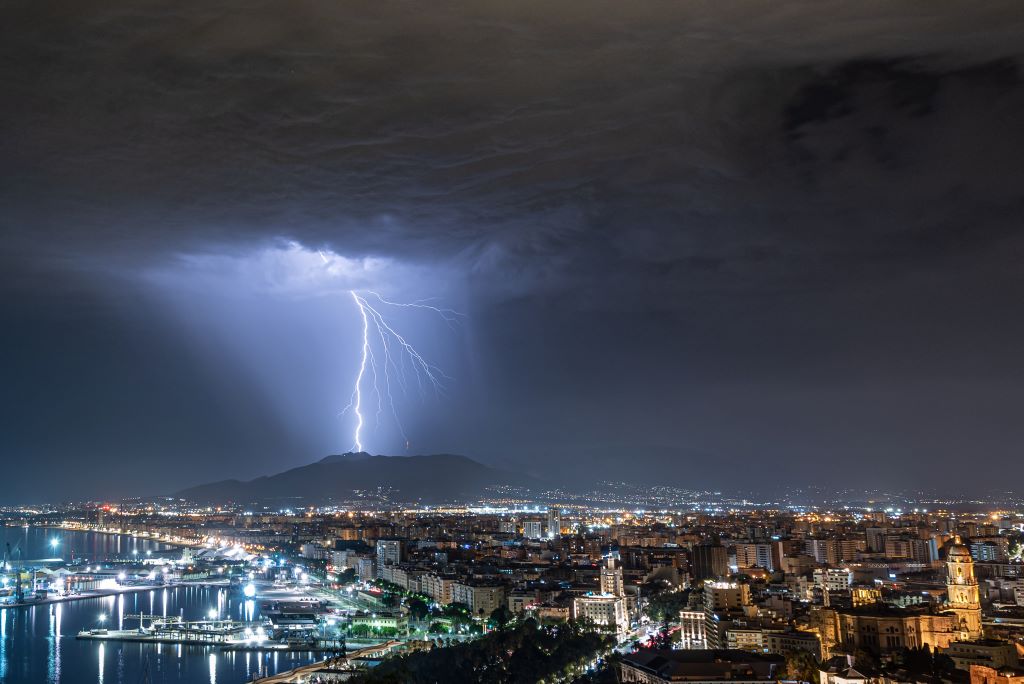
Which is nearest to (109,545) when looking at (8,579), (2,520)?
(8,579)

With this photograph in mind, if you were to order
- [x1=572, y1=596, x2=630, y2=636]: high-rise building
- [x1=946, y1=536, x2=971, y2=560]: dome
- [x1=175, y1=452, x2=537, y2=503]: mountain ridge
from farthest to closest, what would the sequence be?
[x1=175, y1=452, x2=537, y2=503]: mountain ridge
[x1=572, y1=596, x2=630, y2=636]: high-rise building
[x1=946, y1=536, x2=971, y2=560]: dome

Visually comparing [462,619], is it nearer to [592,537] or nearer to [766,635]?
[766,635]

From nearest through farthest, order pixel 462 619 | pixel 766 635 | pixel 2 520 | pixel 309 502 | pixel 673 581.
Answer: pixel 766 635
pixel 462 619
pixel 673 581
pixel 2 520
pixel 309 502

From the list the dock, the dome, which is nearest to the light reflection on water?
the dock

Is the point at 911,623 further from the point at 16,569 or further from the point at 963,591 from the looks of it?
the point at 16,569

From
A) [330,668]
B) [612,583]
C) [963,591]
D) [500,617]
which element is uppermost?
[963,591]

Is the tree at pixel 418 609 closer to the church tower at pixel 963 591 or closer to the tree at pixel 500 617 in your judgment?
the tree at pixel 500 617

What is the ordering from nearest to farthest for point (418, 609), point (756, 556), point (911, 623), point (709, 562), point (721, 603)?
point (911, 623)
point (721, 603)
point (418, 609)
point (709, 562)
point (756, 556)

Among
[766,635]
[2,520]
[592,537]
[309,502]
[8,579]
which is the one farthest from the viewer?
[309,502]

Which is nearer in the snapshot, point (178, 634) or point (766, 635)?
point (766, 635)

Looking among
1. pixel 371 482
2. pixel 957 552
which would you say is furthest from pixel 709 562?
pixel 371 482

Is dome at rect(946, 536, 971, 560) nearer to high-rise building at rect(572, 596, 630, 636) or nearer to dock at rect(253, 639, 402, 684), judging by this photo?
high-rise building at rect(572, 596, 630, 636)
